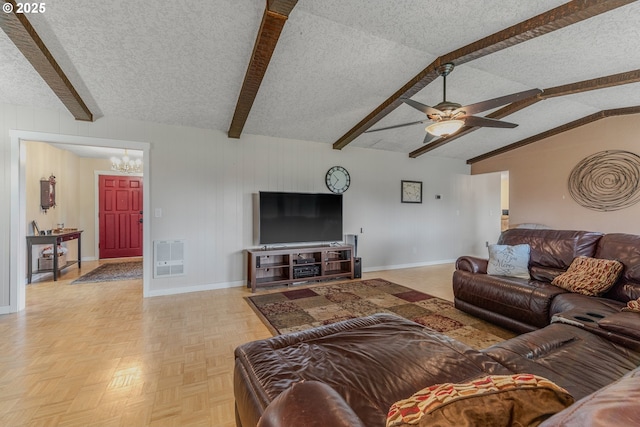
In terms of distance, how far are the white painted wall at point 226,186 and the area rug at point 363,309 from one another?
1121mm

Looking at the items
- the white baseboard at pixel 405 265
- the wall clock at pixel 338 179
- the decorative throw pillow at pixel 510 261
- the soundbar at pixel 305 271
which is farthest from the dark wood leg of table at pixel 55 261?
the decorative throw pillow at pixel 510 261

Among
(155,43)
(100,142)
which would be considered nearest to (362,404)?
(155,43)

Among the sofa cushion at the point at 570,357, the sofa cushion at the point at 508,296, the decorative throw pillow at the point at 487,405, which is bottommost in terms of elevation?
the sofa cushion at the point at 508,296

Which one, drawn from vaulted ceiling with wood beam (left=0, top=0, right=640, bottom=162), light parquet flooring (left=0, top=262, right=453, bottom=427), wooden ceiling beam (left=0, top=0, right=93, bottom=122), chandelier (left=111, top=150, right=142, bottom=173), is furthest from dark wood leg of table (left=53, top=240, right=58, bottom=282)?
wooden ceiling beam (left=0, top=0, right=93, bottom=122)

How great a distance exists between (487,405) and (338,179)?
477 cm

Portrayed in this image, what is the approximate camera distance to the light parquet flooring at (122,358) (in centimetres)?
168

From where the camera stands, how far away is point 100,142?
3.68 m

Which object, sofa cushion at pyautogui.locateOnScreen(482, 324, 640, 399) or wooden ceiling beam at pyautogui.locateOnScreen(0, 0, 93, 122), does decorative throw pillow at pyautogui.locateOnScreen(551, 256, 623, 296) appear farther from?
wooden ceiling beam at pyautogui.locateOnScreen(0, 0, 93, 122)

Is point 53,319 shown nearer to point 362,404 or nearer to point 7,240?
point 7,240

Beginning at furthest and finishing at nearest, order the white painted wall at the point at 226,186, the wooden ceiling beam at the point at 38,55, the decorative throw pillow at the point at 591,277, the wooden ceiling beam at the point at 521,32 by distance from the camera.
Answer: the white painted wall at the point at 226,186 → the decorative throw pillow at the point at 591,277 → the wooden ceiling beam at the point at 521,32 → the wooden ceiling beam at the point at 38,55

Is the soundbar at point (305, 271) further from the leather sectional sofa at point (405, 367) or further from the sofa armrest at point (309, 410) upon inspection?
the sofa armrest at point (309, 410)

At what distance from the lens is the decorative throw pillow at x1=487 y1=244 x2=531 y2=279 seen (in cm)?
304

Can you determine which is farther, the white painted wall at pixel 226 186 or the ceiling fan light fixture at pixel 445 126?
the white painted wall at pixel 226 186

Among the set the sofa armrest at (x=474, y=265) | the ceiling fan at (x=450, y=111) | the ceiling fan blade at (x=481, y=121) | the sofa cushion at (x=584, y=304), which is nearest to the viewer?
the sofa cushion at (x=584, y=304)
